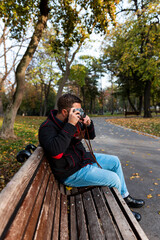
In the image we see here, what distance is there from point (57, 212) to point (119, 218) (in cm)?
60

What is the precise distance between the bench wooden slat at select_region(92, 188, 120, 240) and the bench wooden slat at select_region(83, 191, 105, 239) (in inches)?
2.0

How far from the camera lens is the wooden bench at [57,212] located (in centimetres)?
92

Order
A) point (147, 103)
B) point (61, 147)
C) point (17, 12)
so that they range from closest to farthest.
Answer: point (61, 147)
point (17, 12)
point (147, 103)

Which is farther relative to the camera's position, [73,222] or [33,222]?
[73,222]

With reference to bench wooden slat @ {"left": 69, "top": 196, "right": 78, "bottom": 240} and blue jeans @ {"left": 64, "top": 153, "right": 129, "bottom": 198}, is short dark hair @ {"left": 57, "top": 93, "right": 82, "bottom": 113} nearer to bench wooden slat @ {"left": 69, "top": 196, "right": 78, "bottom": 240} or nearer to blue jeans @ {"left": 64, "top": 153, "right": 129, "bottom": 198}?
blue jeans @ {"left": 64, "top": 153, "right": 129, "bottom": 198}

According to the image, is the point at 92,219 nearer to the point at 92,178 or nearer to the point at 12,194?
the point at 92,178

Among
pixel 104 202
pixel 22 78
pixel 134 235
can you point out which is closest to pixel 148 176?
pixel 104 202

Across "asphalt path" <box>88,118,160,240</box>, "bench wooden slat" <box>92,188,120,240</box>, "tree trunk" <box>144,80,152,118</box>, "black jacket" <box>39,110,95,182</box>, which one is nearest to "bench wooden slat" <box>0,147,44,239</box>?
"black jacket" <box>39,110,95,182</box>

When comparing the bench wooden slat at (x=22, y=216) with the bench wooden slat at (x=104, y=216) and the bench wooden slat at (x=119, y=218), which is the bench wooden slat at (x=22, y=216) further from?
the bench wooden slat at (x=119, y=218)

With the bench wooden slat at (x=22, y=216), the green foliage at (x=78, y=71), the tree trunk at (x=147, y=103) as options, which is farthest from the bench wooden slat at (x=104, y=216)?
the green foliage at (x=78, y=71)

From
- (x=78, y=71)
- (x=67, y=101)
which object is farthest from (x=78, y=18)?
(x=78, y=71)

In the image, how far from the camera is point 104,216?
1682 mm

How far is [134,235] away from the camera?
1439 mm

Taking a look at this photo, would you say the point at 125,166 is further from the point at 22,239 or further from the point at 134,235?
the point at 22,239
